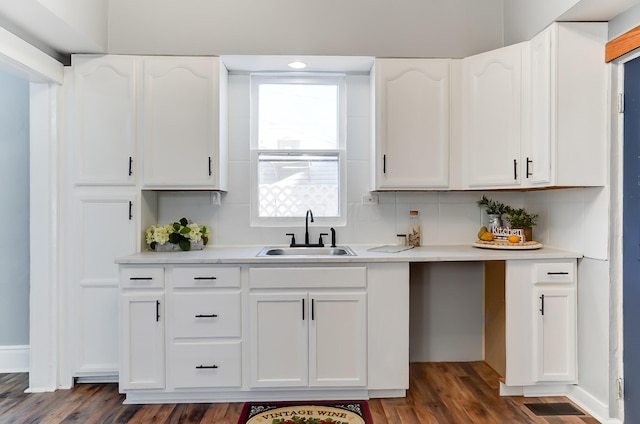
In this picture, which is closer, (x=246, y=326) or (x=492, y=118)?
(x=246, y=326)

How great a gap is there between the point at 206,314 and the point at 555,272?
6.89ft

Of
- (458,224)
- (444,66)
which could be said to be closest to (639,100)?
(444,66)

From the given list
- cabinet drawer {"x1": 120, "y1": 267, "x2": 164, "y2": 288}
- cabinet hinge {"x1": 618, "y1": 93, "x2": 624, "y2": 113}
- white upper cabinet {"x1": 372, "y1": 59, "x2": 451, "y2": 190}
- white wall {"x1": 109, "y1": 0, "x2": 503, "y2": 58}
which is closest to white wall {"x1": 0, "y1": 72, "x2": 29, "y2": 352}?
white wall {"x1": 109, "y1": 0, "x2": 503, "y2": 58}

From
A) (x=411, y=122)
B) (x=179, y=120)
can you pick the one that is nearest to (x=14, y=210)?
(x=179, y=120)

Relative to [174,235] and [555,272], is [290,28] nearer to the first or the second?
[174,235]

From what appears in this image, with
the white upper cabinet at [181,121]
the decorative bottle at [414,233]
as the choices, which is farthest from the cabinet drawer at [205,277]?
the decorative bottle at [414,233]

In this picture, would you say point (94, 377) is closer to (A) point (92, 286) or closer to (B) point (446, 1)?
(A) point (92, 286)

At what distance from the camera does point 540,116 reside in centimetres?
242

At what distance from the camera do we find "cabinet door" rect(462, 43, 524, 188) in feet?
8.42

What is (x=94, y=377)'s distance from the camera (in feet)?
8.97

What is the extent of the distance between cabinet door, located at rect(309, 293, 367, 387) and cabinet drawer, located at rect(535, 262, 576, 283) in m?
1.07

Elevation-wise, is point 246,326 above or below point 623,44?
below

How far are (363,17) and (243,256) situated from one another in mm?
1785

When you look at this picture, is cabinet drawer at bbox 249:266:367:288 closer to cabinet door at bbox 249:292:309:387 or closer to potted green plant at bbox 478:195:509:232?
cabinet door at bbox 249:292:309:387
